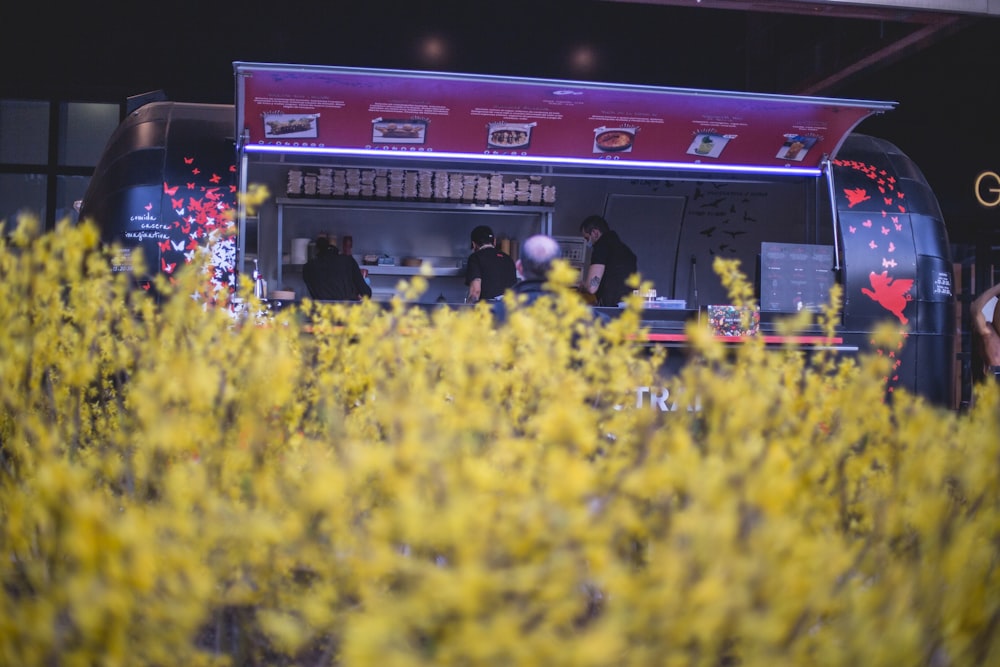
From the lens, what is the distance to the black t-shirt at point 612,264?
23.3 ft

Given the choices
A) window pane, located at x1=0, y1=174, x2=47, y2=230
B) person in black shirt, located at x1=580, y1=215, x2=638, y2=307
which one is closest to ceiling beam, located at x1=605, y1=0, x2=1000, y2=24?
person in black shirt, located at x1=580, y1=215, x2=638, y2=307

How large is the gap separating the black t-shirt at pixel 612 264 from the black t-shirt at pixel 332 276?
6.23 ft

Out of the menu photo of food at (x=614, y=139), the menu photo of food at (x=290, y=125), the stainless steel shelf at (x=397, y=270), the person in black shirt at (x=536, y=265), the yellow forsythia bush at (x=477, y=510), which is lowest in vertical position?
the yellow forsythia bush at (x=477, y=510)

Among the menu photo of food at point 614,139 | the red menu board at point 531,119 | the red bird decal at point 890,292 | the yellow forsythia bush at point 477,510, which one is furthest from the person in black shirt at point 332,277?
the yellow forsythia bush at point 477,510

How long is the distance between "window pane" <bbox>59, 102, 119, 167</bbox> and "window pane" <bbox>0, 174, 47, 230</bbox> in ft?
0.99

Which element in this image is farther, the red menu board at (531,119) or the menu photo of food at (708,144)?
the menu photo of food at (708,144)

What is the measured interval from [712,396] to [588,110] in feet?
15.9

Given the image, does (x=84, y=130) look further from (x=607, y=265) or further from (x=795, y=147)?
(x=795, y=147)

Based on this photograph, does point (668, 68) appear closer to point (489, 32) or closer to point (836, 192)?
point (489, 32)

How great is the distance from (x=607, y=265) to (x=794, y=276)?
1.50m

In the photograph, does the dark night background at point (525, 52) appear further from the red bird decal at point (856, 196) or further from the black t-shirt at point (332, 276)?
the black t-shirt at point (332, 276)

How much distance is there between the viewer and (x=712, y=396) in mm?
1516

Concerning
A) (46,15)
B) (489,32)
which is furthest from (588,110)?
(46,15)

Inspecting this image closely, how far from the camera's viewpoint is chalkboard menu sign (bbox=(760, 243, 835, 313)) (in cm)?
614
